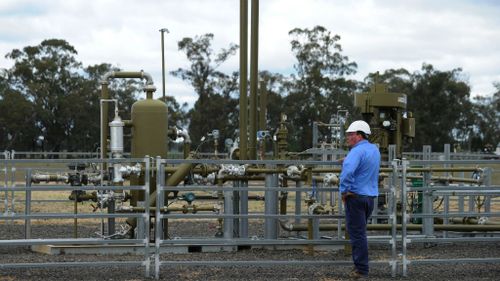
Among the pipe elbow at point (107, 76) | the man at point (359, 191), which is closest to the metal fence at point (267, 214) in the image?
the man at point (359, 191)

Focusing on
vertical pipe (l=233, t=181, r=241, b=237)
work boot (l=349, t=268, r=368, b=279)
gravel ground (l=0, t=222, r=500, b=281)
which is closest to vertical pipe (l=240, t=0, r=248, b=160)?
vertical pipe (l=233, t=181, r=241, b=237)

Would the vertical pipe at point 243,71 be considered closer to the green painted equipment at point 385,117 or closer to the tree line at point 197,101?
the green painted equipment at point 385,117

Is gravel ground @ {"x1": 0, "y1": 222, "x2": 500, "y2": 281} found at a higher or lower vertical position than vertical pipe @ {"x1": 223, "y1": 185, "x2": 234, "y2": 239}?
lower

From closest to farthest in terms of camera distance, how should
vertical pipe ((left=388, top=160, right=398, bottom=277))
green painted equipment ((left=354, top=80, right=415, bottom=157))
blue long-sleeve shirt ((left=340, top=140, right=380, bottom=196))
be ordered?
blue long-sleeve shirt ((left=340, top=140, right=380, bottom=196))
vertical pipe ((left=388, top=160, right=398, bottom=277))
green painted equipment ((left=354, top=80, right=415, bottom=157))

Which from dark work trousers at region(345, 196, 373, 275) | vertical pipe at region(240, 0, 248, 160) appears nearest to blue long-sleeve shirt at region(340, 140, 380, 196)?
dark work trousers at region(345, 196, 373, 275)

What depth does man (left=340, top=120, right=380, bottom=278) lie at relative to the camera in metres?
8.71

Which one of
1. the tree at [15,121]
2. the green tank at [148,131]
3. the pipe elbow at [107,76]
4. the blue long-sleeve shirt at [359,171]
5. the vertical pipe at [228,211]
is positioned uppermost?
the tree at [15,121]

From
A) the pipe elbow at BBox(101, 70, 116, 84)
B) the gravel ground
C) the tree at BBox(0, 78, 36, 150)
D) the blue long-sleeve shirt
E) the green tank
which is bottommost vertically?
the gravel ground

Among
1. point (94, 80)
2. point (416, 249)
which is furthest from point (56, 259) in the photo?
point (94, 80)

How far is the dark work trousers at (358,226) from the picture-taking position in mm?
8773

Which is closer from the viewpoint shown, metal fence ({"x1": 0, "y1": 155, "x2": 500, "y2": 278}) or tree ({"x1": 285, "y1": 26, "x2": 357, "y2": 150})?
metal fence ({"x1": 0, "y1": 155, "x2": 500, "y2": 278})

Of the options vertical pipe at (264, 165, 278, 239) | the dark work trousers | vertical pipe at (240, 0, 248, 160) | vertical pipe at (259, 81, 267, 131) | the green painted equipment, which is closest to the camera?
the dark work trousers

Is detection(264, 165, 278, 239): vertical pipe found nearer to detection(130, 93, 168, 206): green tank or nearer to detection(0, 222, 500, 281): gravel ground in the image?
detection(0, 222, 500, 281): gravel ground

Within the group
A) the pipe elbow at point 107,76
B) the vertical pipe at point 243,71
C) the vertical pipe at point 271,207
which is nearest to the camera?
the vertical pipe at point 271,207
